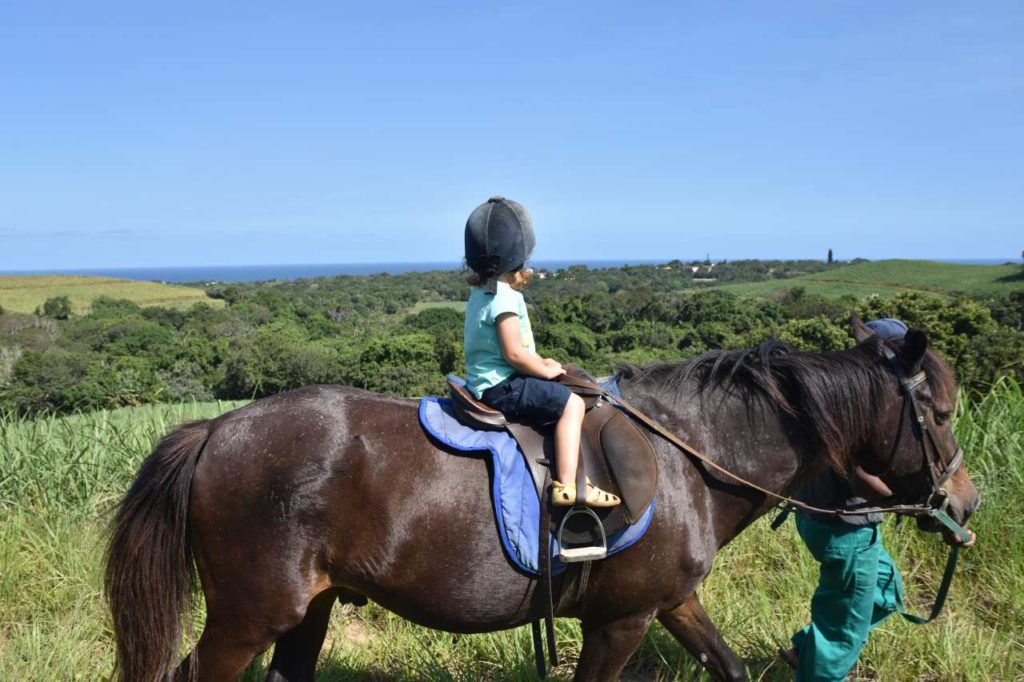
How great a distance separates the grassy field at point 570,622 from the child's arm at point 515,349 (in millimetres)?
1730

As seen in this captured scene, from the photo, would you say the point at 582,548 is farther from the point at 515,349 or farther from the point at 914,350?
the point at 914,350

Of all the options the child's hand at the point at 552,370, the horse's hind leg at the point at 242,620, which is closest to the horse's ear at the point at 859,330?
the child's hand at the point at 552,370

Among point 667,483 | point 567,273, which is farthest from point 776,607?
point 567,273

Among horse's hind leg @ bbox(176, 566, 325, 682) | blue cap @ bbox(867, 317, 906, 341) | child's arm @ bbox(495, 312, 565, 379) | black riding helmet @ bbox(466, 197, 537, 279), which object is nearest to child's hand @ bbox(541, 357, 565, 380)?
child's arm @ bbox(495, 312, 565, 379)

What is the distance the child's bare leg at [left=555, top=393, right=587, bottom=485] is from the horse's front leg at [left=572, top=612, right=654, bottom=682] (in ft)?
2.09

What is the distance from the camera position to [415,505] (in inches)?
98.3

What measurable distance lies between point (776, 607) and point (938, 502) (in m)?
1.53

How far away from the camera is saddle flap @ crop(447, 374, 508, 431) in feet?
8.39

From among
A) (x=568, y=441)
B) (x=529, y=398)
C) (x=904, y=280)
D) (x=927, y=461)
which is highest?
(x=904, y=280)

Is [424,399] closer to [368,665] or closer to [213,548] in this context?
[213,548]

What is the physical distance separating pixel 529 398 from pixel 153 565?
157cm

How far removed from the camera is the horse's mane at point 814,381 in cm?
271

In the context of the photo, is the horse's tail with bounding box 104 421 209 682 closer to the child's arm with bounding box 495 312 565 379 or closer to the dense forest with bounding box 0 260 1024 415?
the child's arm with bounding box 495 312 565 379

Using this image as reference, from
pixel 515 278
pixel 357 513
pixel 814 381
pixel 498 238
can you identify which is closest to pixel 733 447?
pixel 814 381
